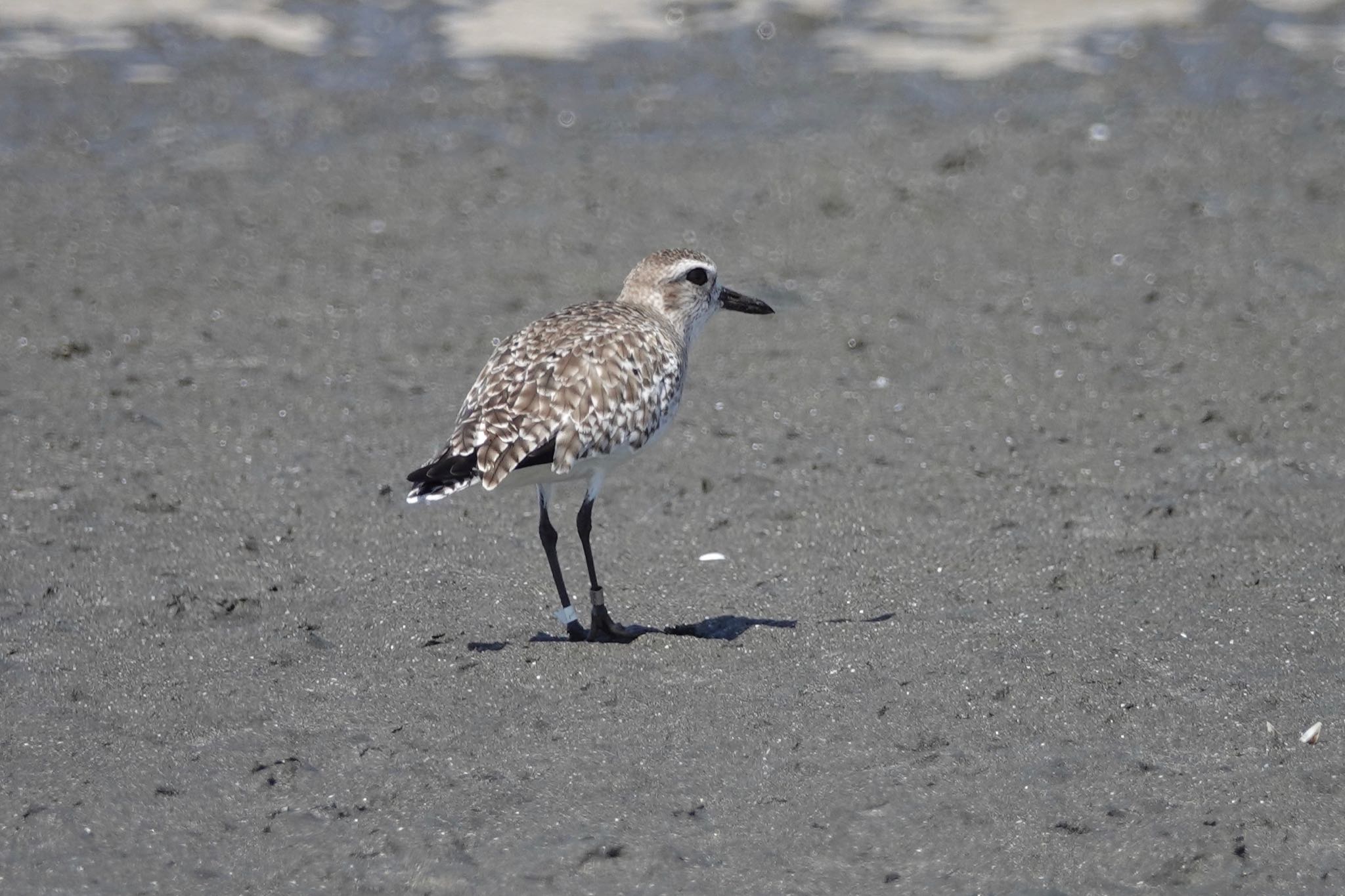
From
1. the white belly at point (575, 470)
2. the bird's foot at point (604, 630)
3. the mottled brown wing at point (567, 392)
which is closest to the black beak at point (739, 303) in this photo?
the mottled brown wing at point (567, 392)

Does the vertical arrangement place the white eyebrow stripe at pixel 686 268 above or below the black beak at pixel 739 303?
above

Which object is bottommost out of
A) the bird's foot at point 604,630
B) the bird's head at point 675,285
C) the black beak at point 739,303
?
the bird's foot at point 604,630

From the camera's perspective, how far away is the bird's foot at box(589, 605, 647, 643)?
739 cm

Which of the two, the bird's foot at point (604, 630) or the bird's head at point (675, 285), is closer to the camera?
the bird's foot at point (604, 630)

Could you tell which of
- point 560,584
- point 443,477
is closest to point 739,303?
point 560,584

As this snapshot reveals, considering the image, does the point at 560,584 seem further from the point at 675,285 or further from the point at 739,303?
the point at 739,303

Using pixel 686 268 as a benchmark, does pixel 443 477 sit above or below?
below

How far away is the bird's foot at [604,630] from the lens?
739cm

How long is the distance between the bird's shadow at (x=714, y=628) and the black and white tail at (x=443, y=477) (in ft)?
3.36

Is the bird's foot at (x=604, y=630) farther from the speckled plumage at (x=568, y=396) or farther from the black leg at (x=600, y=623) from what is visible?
the speckled plumage at (x=568, y=396)

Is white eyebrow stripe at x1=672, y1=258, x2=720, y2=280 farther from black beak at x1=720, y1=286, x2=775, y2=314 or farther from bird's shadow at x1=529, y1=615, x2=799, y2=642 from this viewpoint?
bird's shadow at x1=529, y1=615, x2=799, y2=642

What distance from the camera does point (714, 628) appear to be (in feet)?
25.0

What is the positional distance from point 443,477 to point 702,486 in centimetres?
294

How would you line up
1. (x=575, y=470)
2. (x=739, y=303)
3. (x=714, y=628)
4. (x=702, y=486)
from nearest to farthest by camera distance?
(x=575, y=470) < (x=714, y=628) < (x=739, y=303) < (x=702, y=486)
